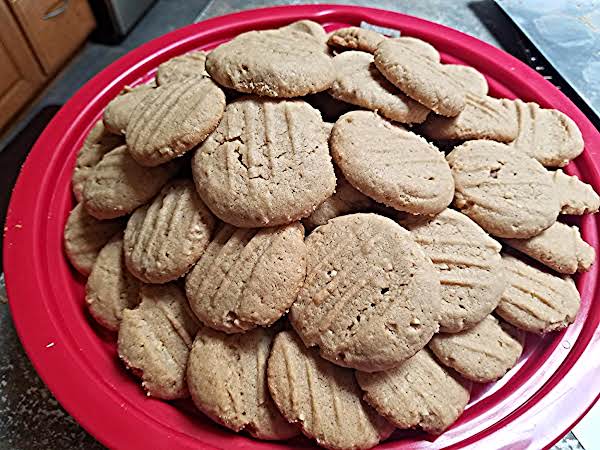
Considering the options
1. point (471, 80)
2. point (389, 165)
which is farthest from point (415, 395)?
point (471, 80)

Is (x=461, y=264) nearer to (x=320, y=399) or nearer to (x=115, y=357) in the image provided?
(x=320, y=399)

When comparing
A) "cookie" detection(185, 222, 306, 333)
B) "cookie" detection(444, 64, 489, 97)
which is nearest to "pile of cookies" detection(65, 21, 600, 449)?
"cookie" detection(185, 222, 306, 333)

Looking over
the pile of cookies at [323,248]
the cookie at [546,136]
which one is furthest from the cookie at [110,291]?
the cookie at [546,136]

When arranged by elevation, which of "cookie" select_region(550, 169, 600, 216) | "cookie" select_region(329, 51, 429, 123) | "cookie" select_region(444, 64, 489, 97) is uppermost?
"cookie" select_region(329, 51, 429, 123)

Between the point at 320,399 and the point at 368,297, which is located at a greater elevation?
the point at 368,297

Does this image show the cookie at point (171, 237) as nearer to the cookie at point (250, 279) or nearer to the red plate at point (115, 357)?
the cookie at point (250, 279)

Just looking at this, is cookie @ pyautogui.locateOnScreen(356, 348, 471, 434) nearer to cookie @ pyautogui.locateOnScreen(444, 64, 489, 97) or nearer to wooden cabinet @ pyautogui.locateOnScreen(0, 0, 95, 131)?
cookie @ pyautogui.locateOnScreen(444, 64, 489, 97)

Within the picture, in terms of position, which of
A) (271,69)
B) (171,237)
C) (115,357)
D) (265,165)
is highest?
Answer: (271,69)
